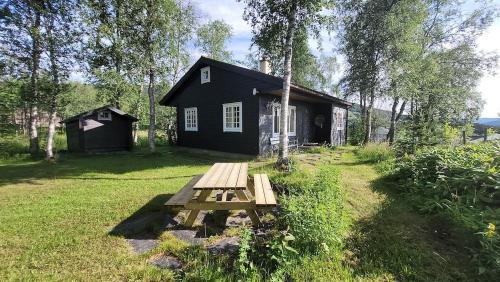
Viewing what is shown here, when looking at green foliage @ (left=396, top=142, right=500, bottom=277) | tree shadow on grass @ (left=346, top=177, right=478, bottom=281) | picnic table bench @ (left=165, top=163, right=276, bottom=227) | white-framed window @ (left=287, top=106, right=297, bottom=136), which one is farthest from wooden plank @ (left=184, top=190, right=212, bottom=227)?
white-framed window @ (left=287, top=106, right=297, bottom=136)

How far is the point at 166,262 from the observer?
300 centimetres

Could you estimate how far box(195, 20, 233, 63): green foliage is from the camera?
72.9ft

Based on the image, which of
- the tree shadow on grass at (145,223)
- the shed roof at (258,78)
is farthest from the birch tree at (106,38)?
the tree shadow on grass at (145,223)

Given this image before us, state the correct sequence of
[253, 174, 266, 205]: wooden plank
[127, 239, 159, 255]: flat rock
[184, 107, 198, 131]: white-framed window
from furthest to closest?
[184, 107, 198, 131]: white-framed window < [253, 174, 266, 205]: wooden plank < [127, 239, 159, 255]: flat rock

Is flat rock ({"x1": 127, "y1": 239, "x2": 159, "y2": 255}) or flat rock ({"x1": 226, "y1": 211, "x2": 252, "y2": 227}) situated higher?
flat rock ({"x1": 226, "y1": 211, "x2": 252, "y2": 227})

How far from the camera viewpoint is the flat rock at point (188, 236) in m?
3.50

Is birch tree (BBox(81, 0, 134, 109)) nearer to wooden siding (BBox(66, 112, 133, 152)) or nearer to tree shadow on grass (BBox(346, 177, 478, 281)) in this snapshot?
wooden siding (BBox(66, 112, 133, 152))

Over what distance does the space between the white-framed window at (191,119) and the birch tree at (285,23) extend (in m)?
6.87

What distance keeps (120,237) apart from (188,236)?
97 cm

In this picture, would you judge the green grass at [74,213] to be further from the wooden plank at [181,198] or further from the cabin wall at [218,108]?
the cabin wall at [218,108]

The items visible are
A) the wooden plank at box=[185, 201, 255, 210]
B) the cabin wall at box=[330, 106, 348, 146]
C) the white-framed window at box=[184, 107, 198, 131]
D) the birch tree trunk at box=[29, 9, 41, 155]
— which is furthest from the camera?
the cabin wall at box=[330, 106, 348, 146]

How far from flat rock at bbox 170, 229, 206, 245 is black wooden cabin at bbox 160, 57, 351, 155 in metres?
A: 6.73

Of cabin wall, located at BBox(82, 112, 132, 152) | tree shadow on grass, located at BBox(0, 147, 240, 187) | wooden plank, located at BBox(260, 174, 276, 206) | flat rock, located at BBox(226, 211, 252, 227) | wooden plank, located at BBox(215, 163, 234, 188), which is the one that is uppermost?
cabin wall, located at BBox(82, 112, 132, 152)

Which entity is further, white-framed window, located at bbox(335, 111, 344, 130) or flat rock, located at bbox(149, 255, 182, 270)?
white-framed window, located at bbox(335, 111, 344, 130)
